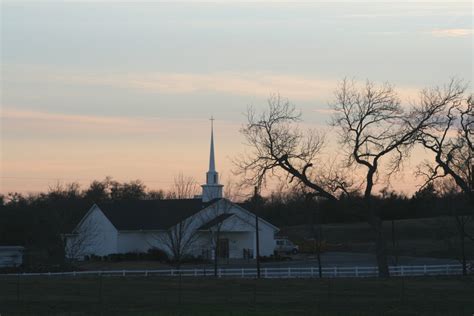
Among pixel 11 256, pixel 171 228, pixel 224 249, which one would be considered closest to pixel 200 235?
pixel 171 228

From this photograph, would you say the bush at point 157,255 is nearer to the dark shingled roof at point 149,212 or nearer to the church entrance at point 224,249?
the dark shingled roof at point 149,212

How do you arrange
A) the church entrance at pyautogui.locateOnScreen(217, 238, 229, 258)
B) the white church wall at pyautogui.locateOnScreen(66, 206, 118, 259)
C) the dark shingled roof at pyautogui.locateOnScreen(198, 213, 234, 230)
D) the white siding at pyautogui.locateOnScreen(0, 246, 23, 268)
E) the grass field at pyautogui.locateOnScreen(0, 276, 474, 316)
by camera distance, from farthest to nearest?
the church entrance at pyautogui.locateOnScreen(217, 238, 229, 258), the white church wall at pyautogui.locateOnScreen(66, 206, 118, 259), the dark shingled roof at pyautogui.locateOnScreen(198, 213, 234, 230), the white siding at pyautogui.locateOnScreen(0, 246, 23, 268), the grass field at pyautogui.locateOnScreen(0, 276, 474, 316)

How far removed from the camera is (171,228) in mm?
72375

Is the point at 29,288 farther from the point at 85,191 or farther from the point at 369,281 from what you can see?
the point at 85,191

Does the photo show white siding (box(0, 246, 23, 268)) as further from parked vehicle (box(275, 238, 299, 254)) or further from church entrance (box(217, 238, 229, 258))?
parked vehicle (box(275, 238, 299, 254))

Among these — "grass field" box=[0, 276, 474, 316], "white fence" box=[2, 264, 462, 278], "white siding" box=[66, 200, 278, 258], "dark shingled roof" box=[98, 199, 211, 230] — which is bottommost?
"grass field" box=[0, 276, 474, 316]

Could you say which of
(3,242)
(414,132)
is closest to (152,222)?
(3,242)

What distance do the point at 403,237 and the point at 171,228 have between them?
140 ft

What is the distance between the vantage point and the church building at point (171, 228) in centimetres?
7494

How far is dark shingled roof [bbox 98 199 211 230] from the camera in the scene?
76625mm

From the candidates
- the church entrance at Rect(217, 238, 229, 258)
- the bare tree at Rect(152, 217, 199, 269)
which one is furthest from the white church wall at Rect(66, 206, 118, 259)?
the church entrance at Rect(217, 238, 229, 258)

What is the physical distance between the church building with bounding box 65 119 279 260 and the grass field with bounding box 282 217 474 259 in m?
15.3

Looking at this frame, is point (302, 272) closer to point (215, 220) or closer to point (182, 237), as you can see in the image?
point (182, 237)

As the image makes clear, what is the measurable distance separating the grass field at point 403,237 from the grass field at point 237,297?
1371 inches
